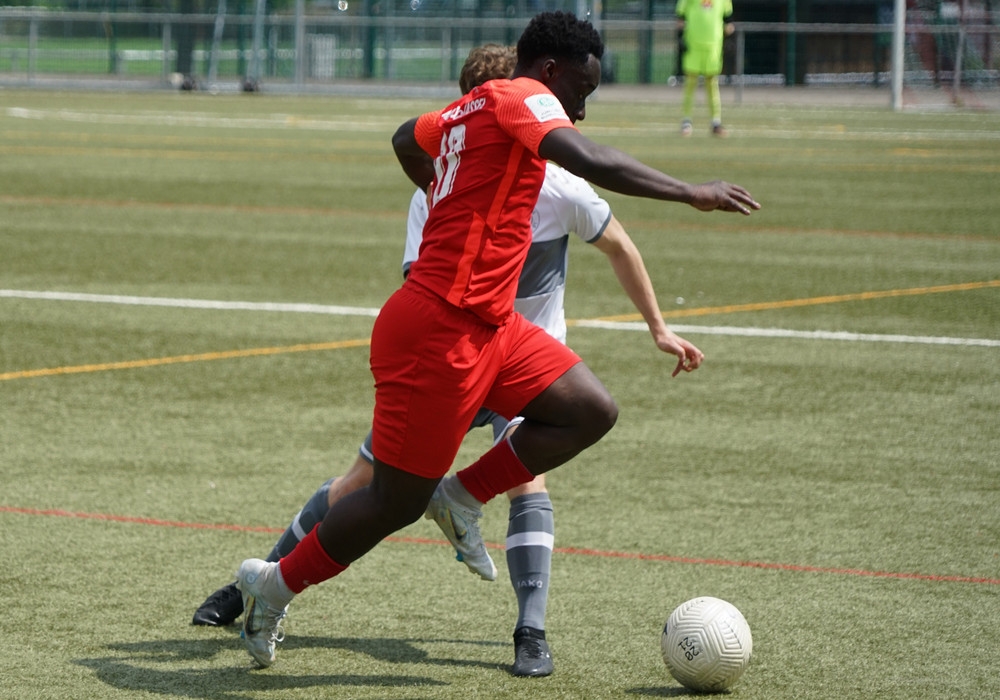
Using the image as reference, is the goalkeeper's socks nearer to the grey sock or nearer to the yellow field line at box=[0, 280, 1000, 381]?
the grey sock

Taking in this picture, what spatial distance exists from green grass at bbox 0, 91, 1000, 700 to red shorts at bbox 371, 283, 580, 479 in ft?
2.48

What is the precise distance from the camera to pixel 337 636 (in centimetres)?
516

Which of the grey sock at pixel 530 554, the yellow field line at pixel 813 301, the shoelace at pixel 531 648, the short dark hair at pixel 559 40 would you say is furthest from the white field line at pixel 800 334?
the short dark hair at pixel 559 40

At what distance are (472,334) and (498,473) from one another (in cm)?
52

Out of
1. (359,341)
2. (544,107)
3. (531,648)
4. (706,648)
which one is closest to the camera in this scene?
(544,107)

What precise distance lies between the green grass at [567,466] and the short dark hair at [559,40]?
1854 millimetres

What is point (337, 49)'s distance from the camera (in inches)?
1734

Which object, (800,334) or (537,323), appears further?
(800,334)

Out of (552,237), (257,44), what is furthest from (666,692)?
(257,44)

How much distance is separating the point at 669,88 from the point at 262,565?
39.8m

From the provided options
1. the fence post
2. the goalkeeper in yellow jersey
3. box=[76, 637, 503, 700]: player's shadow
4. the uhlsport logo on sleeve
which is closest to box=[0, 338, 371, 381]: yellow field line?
box=[76, 637, 503, 700]: player's shadow

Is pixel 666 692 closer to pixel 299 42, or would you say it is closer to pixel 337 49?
pixel 299 42

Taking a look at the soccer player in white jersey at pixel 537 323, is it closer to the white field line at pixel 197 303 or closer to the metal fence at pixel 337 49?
the white field line at pixel 197 303

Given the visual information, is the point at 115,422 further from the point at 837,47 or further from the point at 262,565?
the point at 837,47
